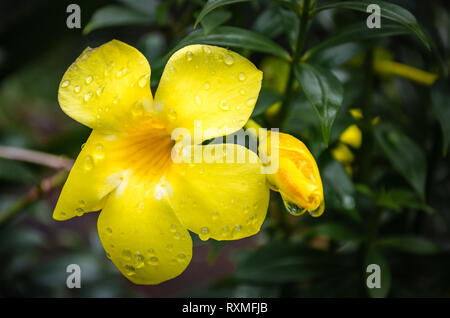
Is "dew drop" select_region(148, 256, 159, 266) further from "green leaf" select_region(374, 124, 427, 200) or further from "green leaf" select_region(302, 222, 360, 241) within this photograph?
"green leaf" select_region(374, 124, 427, 200)

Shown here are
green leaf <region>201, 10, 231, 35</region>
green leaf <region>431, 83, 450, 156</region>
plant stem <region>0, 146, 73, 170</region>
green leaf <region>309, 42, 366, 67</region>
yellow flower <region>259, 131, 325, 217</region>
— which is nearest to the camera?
yellow flower <region>259, 131, 325, 217</region>

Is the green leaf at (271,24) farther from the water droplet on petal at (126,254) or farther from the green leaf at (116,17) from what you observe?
the water droplet on petal at (126,254)

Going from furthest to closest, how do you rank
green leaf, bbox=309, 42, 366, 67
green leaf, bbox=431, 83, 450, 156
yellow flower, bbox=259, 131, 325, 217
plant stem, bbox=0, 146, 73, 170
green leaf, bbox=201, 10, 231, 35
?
plant stem, bbox=0, 146, 73, 170 < green leaf, bbox=309, 42, 366, 67 < green leaf, bbox=431, 83, 450, 156 < green leaf, bbox=201, 10, 231, 35 < yellow flower, bbox=259, 131, 325, 217

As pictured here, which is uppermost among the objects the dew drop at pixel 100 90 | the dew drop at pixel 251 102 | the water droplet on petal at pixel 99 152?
the dew drop at pixel 100 90

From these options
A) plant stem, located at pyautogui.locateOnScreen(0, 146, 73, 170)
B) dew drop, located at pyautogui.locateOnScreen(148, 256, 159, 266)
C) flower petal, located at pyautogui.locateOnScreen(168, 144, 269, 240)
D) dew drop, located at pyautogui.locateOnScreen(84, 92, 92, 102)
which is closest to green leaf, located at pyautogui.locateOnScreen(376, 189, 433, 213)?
flower petal, located at pyautogui.locateOnScreen(168, 144, 269, 240)

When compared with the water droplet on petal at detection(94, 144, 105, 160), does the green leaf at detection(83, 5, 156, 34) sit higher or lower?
higher

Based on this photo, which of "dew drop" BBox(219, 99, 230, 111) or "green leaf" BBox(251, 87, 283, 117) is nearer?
"dew drop" BBox(219, 99, 230, 111)

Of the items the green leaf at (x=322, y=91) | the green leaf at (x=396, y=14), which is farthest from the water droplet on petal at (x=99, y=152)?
the green leaf at (x=396, y=14)
